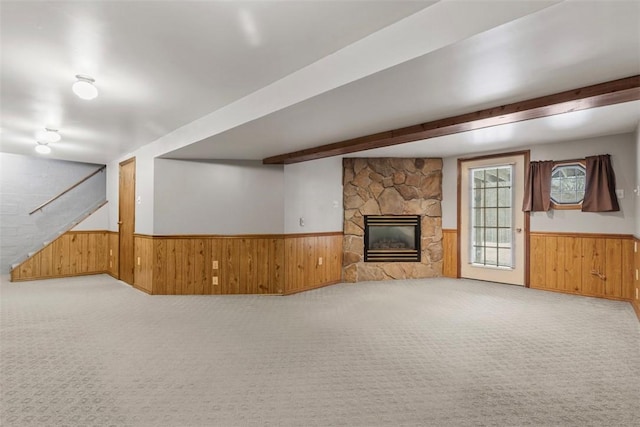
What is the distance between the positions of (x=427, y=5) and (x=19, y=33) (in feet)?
7.78

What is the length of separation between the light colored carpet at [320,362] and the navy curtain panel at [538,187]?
1.46 m

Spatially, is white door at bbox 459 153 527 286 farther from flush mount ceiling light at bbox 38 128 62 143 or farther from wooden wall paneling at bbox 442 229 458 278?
flush mount ceiling light at bbox 38 128 62 143

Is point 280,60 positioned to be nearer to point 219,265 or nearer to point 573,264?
point 219,265

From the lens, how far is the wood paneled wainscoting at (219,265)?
5.09 m

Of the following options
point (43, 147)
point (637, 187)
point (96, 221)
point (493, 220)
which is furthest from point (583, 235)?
point (96, 221)

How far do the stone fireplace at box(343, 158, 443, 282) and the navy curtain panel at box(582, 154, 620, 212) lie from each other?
2176 mm

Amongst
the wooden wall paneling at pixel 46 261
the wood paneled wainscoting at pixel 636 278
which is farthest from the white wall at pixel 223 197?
the wood paneled wainscoting at pixel 636 278

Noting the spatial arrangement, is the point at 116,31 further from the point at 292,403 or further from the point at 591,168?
the point at 591,168

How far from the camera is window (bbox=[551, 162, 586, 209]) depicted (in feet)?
16.5

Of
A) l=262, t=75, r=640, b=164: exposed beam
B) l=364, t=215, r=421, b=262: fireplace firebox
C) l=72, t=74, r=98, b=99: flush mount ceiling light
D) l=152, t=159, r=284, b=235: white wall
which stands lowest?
l=364, t=215, r=421, b=262: fireplace firebox

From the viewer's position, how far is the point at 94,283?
589 centimetres

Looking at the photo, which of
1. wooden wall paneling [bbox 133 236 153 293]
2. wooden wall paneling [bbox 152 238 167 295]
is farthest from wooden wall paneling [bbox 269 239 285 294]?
wooden wall paneling [bbox 133 236 153 293]

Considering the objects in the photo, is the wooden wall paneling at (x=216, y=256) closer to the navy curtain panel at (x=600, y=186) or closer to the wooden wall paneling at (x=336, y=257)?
the wooden wall paneling at (x=336, y=257)

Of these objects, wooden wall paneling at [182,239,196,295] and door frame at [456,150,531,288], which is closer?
wooden wall paneling at [182,239,196,295]
